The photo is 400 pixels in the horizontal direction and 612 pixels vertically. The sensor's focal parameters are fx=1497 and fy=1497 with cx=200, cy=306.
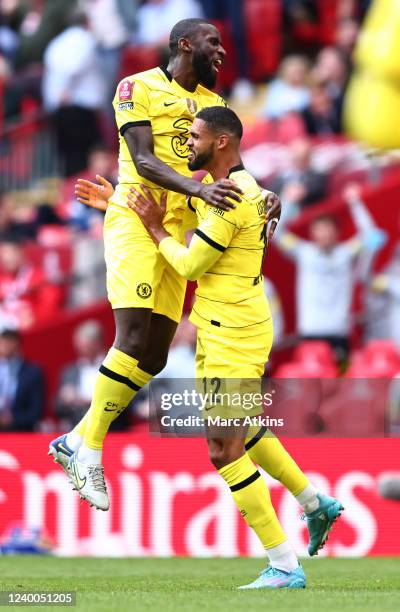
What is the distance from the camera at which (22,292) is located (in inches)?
589

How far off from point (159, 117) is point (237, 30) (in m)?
9.76

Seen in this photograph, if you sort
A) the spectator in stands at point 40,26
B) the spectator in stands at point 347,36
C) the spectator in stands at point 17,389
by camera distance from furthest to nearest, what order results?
1. the spectator in stands at point 40,26
2. the spectator in stands at point 347,36
3. the spectator in stands at point 17,389

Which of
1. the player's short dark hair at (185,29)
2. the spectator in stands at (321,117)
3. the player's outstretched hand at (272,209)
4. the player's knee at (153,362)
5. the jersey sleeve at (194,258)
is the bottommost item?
the player's knee at (153,362)

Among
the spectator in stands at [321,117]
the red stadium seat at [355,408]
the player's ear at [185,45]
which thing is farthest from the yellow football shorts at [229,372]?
the spectator in stands at [321,117]

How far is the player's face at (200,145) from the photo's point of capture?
7.50 m

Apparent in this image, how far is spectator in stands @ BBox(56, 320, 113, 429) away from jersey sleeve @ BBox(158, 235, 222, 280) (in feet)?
18.0

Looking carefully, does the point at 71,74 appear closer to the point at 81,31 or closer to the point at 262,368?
the point at 81,31

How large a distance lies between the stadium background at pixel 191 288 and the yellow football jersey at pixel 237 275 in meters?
0.70

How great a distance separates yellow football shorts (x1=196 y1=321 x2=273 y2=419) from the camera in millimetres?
7469

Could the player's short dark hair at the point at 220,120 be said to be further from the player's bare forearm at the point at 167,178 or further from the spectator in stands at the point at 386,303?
the spectator in stands at the point at 386,303

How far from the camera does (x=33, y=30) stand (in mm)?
18484

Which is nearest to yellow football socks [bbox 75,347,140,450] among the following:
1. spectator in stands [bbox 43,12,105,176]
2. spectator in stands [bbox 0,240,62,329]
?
spectator in stands [bbox 0,240,62,329]

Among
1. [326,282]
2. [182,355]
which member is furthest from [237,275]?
[326,282]

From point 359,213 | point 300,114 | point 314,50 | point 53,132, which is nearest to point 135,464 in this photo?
point 359,213
